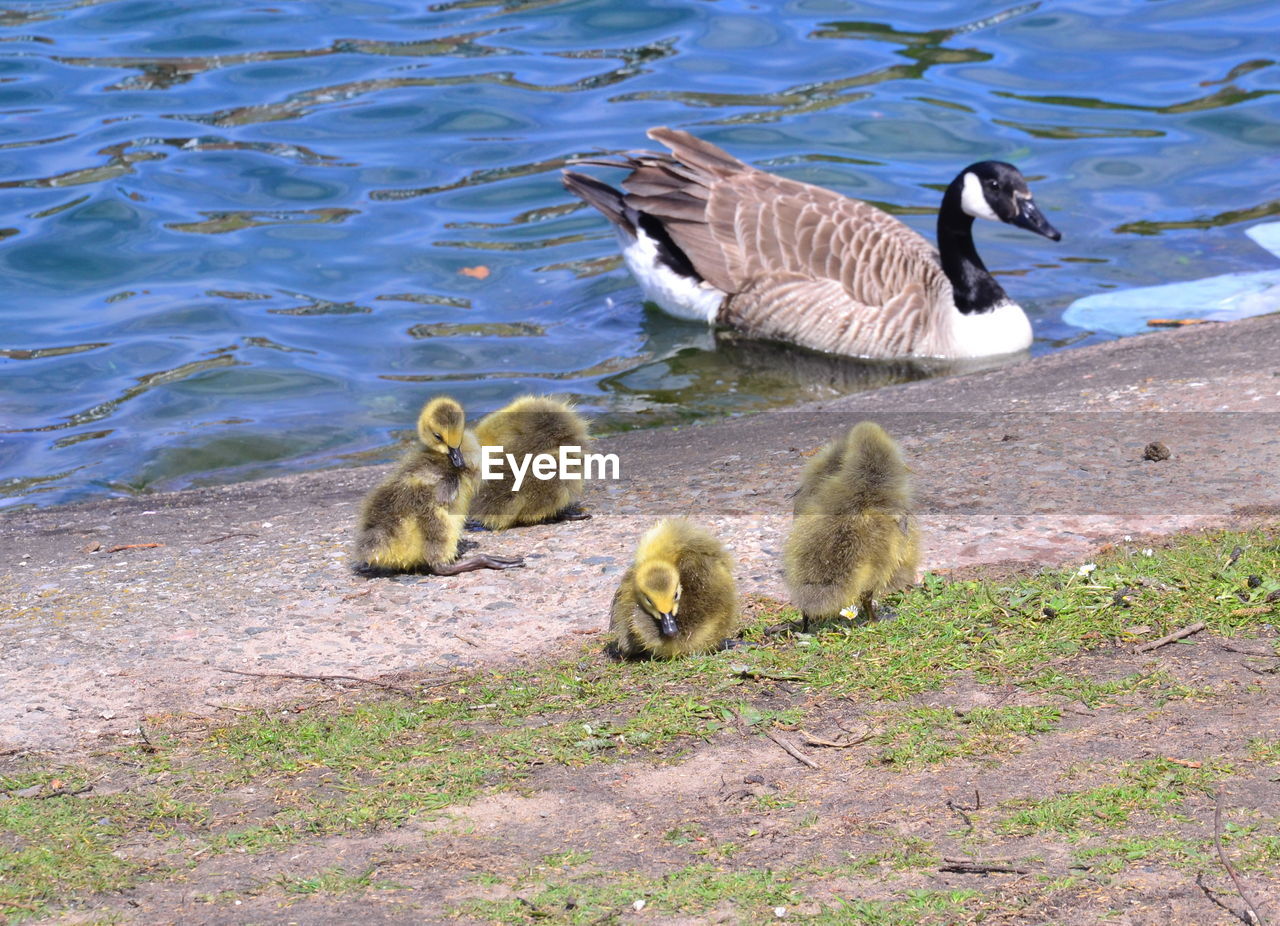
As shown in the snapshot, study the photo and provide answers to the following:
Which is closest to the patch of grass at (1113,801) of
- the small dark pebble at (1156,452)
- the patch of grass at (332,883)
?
the patch of grass at (332,883)

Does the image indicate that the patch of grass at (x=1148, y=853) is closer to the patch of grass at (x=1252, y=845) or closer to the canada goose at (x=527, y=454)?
the patch of grass at (x=1252, y=845)

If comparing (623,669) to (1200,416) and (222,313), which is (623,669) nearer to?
(1200,416)

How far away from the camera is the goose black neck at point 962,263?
11742 millimetres

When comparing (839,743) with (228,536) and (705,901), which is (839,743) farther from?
(228,536)

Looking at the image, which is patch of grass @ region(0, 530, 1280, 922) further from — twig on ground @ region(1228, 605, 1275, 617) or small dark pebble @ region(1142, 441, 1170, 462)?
small dark pebble @ region(1142, 441, 1170, 462)

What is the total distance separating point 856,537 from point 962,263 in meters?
7.88

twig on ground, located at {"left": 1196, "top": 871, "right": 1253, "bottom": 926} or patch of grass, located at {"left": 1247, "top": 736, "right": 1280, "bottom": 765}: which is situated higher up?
twig on ground, located at {"left": 1196, "top": 871, "right": 1253, "bottom": 926}

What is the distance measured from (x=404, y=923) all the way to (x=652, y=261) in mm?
9785

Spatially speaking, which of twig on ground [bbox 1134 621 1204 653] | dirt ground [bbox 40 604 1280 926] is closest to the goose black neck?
twig on ground [bbox 1134 621 1204 653]

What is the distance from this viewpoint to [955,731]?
4.19 metres

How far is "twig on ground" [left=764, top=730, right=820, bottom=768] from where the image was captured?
4078 mm

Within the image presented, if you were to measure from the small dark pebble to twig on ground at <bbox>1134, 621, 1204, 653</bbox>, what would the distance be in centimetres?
192

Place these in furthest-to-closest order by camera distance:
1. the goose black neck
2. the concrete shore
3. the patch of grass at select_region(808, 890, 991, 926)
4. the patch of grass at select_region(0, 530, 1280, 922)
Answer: the goose black neck → the concrete shore → the patch of grass at select_region(0, 530, 1280, 922) → the patch of grass at select_region(808, 890, 991, 926)

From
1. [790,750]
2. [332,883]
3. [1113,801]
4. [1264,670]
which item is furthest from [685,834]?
[1264,670]
